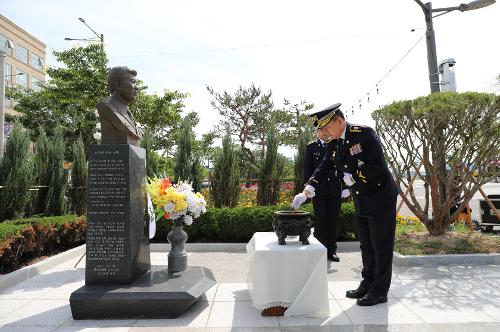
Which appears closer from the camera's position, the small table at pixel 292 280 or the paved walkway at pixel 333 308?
the paved walkway at pixel 333 308

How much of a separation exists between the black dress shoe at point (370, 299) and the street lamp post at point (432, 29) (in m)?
5.57

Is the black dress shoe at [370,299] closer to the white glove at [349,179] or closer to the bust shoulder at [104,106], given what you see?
the white glove at [349,179]

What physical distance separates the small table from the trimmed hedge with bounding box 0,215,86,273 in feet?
12.1

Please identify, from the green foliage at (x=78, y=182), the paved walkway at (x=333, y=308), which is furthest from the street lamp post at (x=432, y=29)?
the green foliage at (x=78, y=182)

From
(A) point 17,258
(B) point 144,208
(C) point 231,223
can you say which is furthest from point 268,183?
(A) point 17,258

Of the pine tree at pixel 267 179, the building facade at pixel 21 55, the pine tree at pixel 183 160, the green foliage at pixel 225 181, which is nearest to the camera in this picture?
the pine tree at pixel 183 160

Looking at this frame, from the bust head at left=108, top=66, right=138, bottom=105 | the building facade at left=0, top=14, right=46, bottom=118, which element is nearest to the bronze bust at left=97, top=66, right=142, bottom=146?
the bust head at left=108, top=66, right=138, bottom=105

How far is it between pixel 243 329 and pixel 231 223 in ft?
13.6

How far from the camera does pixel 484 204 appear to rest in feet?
26.2

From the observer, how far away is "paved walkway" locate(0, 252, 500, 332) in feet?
10.2

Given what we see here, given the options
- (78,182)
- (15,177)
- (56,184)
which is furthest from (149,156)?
(15,177)

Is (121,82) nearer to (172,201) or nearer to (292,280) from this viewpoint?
(172,201)

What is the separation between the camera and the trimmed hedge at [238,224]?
716cm

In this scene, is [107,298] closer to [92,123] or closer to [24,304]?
[24,304]
